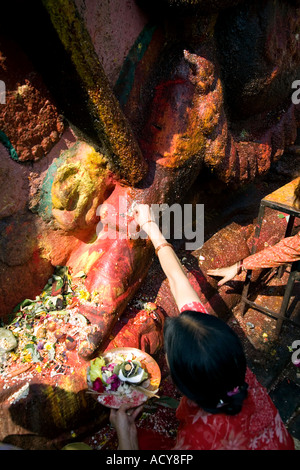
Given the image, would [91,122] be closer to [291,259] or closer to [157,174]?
[157,174]

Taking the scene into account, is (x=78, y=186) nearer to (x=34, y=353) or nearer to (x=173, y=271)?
(x=173, y=271)

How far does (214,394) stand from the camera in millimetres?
1397

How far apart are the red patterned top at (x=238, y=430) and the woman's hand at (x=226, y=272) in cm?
155

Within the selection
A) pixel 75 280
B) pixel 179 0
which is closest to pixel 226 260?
pixel 75 280

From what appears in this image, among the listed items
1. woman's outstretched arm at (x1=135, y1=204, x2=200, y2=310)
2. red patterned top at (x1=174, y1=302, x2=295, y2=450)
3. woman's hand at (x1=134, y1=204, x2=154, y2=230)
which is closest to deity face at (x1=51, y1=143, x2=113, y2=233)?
woman's hand at (x1=134, y1=204, x2=154, y2=230)

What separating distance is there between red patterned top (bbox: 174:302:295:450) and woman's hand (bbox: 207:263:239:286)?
5.07 feet

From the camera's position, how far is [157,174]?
2.69 m

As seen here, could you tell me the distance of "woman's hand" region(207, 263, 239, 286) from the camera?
307 centimetres

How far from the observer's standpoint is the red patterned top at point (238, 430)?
1.44 m
